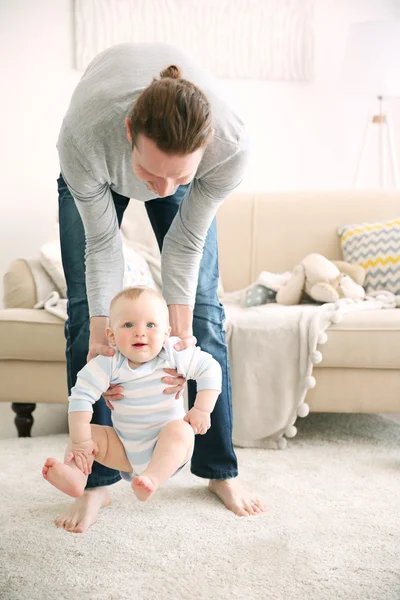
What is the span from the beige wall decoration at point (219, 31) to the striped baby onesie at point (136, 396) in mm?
2412

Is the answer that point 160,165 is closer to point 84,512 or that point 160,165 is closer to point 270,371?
point 84,512

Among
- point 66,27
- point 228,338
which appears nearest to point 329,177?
point 66,27

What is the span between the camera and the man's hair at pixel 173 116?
1071 mm

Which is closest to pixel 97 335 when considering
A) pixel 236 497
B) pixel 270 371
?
pixel 236 497

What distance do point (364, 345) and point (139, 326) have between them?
1.08 m

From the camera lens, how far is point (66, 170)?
133cm

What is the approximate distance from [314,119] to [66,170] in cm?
257

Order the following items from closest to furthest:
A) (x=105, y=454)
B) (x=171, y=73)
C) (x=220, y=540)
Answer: (x=171, y=73), (x=105, y=454), (x=220, y=540)

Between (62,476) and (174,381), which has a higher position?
(174,381)

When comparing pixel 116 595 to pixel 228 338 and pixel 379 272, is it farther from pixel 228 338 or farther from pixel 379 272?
pixel 379 272

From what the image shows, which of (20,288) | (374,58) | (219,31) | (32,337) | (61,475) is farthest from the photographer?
(219,31)

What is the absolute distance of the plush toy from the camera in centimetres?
248

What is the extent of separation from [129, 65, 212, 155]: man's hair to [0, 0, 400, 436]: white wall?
88.5 inches

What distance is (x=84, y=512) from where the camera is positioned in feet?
5.26
